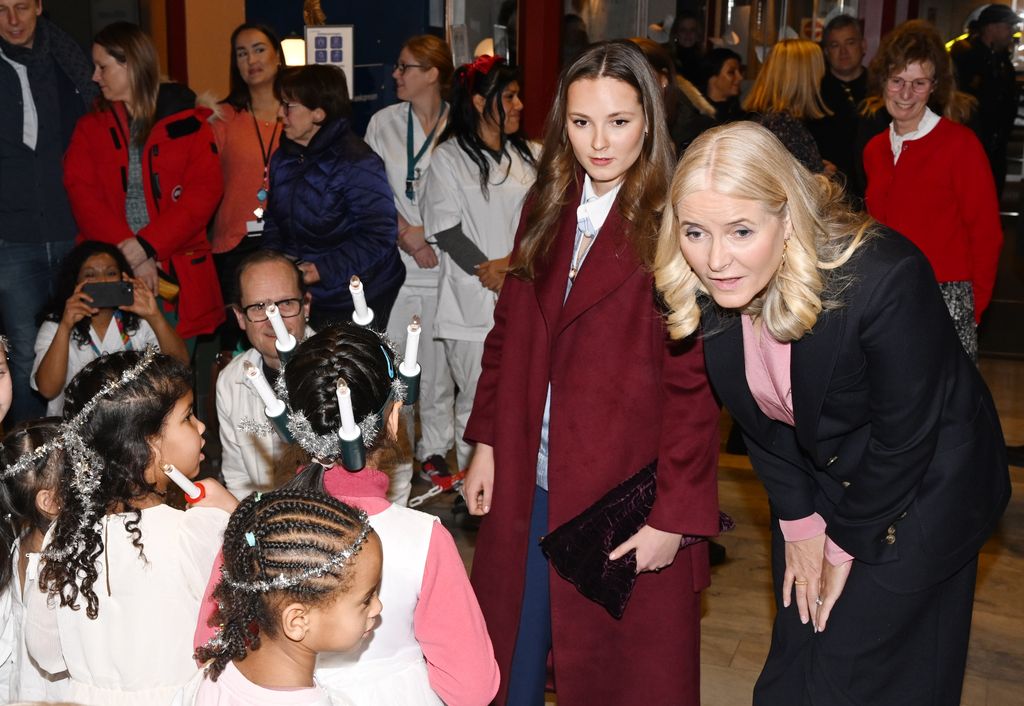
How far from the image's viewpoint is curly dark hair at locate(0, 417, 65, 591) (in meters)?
2.33

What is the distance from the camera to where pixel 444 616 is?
1.93 m

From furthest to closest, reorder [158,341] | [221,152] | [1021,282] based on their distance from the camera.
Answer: [1021,282] < [221,152] < [158,341]

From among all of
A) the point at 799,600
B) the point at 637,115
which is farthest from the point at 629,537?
the point at 637,115

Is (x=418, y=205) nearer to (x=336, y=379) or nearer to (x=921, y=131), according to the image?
(x=921, y=131)

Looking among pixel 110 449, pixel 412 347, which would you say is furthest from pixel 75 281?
pixel 412 347

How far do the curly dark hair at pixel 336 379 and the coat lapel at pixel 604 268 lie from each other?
Answer: 410 millimetres

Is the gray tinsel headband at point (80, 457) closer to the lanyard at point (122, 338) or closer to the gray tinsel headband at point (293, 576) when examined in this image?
the gray tinsel headband at point (293, 576)

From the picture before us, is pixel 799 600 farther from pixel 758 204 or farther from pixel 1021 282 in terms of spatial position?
pixel 1021 282

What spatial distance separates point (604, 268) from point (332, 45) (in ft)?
12.7

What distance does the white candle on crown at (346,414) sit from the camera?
1.80 metres

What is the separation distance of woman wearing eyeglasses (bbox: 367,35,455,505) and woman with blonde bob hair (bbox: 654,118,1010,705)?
2623mm

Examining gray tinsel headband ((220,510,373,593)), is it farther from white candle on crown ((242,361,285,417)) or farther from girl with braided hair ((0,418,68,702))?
girl with braided hair ((0,418,68,702))

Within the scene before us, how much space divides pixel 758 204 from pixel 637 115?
1.81 ft

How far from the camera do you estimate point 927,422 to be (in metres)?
1.85
